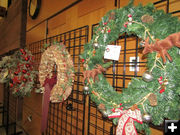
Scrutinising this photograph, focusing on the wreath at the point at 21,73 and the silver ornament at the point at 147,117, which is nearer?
the silver ornament at the point at 147,117

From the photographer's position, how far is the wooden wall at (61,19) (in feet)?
3.65

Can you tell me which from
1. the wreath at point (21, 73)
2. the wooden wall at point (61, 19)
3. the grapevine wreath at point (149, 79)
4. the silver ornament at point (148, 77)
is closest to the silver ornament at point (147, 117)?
the grapevine wreath at point (149, 79)

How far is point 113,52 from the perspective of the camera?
81 centimetres

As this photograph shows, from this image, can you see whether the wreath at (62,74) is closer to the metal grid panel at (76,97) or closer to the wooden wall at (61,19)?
the metal grid panel at (76,97)

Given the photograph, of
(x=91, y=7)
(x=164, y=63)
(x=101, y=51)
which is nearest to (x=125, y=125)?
(x=164, y=63)

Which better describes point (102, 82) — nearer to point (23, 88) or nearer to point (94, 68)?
point (94, 68)

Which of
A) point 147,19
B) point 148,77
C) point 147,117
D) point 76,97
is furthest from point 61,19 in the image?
point 147,117

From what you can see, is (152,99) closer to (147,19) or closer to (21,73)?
(147,19)

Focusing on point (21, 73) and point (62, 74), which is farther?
point (21, 73)

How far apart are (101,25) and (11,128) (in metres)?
2.71

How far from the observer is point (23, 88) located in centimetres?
162

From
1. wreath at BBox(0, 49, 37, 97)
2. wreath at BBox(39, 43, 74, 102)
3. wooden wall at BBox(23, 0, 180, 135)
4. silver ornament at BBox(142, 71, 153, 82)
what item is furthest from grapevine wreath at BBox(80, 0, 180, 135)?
wreath at BBox(0, 49, 37, 97)

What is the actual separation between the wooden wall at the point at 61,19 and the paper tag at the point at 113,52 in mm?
250

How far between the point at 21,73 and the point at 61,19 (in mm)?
955
